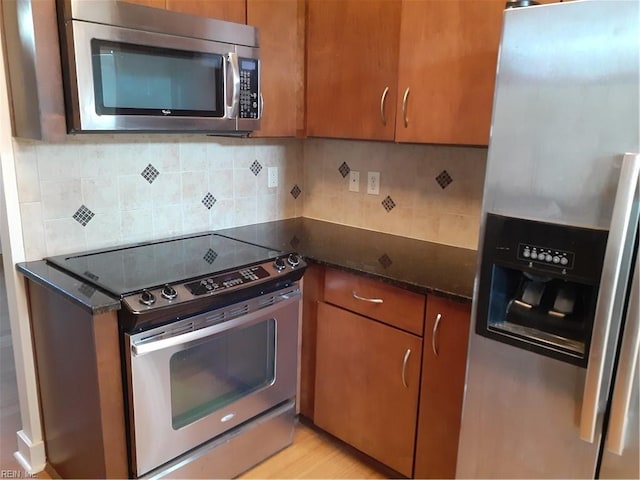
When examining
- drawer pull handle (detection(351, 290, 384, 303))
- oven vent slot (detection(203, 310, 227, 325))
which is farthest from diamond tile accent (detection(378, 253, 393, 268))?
oven vent slot (detection(203, 310, 227, 325))

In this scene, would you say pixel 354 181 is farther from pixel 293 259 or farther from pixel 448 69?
pixel 448 69

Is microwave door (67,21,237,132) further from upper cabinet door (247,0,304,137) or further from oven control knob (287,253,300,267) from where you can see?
oven control knob (287,253,300,267)

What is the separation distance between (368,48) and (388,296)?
3.23 feet

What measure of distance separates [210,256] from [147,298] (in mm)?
468

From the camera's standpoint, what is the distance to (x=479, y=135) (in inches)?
67.7

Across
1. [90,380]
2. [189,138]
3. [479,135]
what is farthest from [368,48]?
[90,380]

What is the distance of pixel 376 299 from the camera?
6.11ft

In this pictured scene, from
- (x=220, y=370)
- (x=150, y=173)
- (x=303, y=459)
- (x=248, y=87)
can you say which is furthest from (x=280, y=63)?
(x=303, y=459)

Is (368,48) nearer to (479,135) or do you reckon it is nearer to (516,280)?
(479,135)

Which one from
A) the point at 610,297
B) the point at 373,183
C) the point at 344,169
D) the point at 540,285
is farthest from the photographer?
the point at 344,169

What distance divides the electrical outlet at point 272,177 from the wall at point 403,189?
7.7 inches

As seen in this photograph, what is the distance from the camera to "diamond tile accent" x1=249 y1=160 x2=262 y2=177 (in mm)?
2480

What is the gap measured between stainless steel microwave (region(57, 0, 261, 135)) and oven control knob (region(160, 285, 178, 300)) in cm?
53

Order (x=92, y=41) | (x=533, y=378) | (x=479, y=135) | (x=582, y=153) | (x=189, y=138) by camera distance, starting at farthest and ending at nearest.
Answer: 1. (x=189, y=138)
2. (x=479, y=135)
3. (x=92, y=41)
4. (x=533, y=378)
5. (x=582, y=153)
